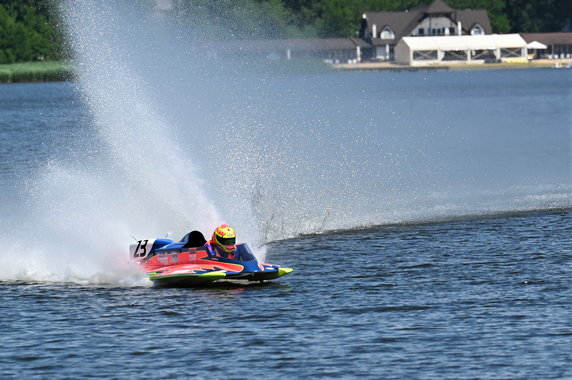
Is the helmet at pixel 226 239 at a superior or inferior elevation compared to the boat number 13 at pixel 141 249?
superior

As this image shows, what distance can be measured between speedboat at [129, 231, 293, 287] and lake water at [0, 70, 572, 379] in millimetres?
334

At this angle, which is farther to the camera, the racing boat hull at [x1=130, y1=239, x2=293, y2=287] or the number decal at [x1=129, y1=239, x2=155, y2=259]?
the number decal at [x1=129, y1=239, x2=155, y2=259]

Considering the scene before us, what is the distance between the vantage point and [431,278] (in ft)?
84.7

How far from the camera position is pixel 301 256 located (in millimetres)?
29141

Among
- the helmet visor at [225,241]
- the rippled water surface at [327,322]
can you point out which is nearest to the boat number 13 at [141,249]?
the rippled water surface at [327,322]

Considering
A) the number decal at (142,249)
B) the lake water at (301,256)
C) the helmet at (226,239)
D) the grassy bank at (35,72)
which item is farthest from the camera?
the grassy bank at (35,72)

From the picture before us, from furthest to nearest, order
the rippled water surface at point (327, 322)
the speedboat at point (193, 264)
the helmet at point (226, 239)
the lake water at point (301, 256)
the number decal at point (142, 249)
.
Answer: the number decal at point (142, 249), the helmet at point (226, 239), the speedboat at point (193, 264), the lake water at point (301, 256), the rippled water surface at point (327, 322)

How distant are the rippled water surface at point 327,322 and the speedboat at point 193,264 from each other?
0.32 metres

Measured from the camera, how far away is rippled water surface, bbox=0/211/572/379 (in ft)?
63.5

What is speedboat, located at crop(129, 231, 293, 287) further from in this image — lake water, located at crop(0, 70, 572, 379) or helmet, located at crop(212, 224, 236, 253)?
lake water, located at crop(0, 70, 572, 379)

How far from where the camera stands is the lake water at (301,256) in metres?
20.0

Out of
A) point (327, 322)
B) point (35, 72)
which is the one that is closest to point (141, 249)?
point (327, 322)

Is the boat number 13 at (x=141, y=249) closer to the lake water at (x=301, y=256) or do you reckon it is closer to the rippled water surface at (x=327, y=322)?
the lake water at (x=301, y=256)

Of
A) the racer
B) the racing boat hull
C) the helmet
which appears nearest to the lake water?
the racing boat hull
